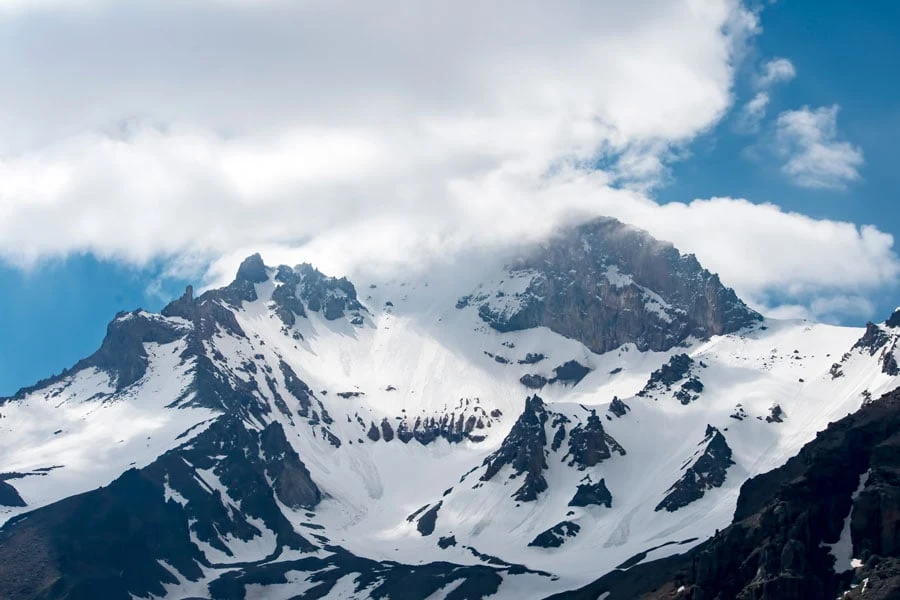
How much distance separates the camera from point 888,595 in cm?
19950
